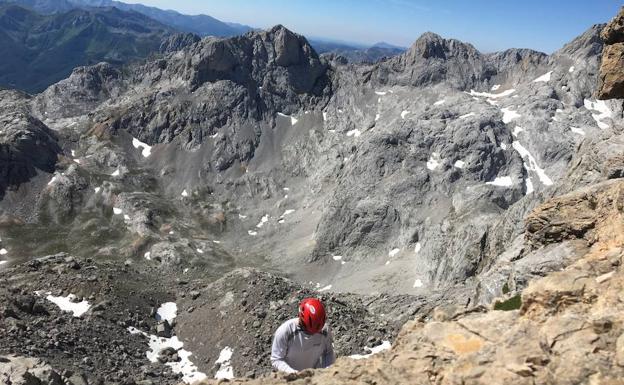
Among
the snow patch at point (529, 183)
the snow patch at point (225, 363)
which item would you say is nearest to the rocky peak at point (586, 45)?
the snow patch at point (529, 183)

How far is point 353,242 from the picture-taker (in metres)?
139

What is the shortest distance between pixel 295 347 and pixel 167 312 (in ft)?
167

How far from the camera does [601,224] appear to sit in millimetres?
22391

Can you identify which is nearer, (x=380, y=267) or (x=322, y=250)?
(x=380, y=267)

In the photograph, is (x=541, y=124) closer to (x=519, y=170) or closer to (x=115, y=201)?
(x=519, y=170)

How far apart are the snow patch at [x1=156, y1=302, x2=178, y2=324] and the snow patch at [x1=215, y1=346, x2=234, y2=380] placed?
35.4 feet

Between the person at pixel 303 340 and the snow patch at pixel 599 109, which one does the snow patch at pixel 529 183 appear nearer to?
the snow patch at pixel 599 109

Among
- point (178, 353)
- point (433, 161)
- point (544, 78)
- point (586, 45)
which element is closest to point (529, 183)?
point (433, 161)

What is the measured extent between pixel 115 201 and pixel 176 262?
167 ft

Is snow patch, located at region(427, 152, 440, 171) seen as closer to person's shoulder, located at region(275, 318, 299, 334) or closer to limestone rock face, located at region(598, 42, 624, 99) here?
limestone rock face, located at region(598, 42, 624, 99)

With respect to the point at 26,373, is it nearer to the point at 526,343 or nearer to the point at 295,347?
the point at 295,347

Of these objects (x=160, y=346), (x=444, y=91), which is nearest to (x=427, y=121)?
(x=444, y=91)

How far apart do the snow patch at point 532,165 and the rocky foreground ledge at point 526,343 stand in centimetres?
14058

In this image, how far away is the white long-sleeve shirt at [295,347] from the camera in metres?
15.2
